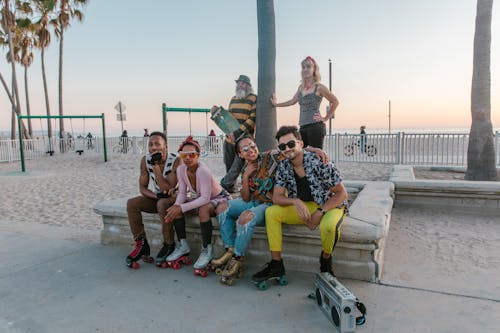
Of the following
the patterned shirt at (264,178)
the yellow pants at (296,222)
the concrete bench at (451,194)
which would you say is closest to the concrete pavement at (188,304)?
the yellow pants at (296,222)

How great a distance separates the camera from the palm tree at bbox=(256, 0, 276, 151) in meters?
4.72

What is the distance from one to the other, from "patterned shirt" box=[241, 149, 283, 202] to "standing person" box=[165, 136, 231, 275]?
33 centimetres

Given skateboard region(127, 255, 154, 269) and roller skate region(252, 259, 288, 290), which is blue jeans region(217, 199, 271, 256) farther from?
skateboard region(127, 255, 154, 269)

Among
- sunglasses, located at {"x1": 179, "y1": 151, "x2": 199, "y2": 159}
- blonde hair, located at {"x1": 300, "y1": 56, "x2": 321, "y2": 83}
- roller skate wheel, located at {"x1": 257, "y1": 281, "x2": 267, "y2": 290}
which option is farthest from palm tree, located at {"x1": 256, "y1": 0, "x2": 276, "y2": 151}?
roller skate wheel, located at {"x1": 257, "y1": 281, "x2": 267, "y2": 290}

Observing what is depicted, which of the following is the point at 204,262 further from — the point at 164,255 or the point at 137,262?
the point at 137,262

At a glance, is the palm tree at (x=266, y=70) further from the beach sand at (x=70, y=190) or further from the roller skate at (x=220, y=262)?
the beach sand at (x=70, y=190)

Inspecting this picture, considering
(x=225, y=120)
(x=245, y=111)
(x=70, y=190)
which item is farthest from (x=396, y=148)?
(x=70, y=190)

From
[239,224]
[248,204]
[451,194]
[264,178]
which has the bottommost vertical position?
[451,194]

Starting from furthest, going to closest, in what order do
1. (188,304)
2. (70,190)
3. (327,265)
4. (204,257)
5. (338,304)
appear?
(70,190)
(204,257)
(327,265)
(188,304)
(338,304)

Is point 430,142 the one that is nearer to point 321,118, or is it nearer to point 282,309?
point 321,118

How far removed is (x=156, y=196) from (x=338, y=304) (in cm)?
226

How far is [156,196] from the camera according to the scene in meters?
3.77

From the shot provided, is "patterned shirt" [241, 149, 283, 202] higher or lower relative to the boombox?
higher

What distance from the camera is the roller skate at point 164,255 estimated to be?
11.3ft
